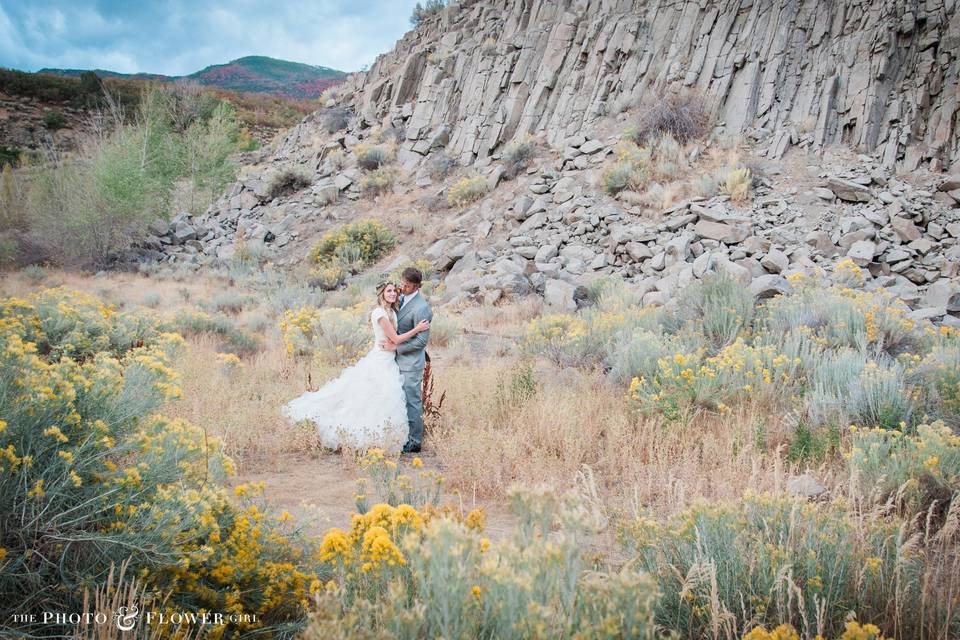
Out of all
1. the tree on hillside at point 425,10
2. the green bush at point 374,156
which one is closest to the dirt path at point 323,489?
the green bush at point 374,156

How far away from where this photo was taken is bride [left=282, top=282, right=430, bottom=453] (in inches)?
217

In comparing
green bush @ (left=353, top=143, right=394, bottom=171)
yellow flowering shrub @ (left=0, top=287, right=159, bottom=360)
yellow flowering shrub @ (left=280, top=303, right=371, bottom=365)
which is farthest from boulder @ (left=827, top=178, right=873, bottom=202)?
green bush @ (left=353, top=143, right=394, bottom=171)

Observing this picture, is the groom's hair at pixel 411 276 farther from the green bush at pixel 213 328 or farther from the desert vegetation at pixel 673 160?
the desert vegetation at pixel 673 160

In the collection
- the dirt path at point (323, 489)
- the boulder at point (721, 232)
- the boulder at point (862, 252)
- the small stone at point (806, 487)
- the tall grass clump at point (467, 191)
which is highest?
the tall grass clump at point (467, 191)

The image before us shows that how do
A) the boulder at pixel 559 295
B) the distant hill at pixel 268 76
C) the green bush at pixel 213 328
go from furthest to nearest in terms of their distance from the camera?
1. the distant hill at pixel 268 76
2. the boulder at pixel 559 295
3. the green bush at pixel 213 328

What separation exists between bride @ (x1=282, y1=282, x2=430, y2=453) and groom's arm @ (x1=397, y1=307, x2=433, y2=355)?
80 millimetres

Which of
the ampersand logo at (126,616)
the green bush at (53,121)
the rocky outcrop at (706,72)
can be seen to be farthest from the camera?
the green bush at (53,121)

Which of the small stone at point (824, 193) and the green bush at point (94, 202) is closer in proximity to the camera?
the small stone at point (824, 193)

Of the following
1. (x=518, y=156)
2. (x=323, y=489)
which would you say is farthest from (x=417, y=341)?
(x=518, y=156)

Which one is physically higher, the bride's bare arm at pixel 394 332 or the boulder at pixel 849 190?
the boulder at pixel 849 190

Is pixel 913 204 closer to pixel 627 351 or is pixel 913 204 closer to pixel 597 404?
pixel 627 351

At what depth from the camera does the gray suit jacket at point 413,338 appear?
5.85 meters

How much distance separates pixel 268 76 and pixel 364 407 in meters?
90.3

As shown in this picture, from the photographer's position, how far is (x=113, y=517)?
8.04ft
